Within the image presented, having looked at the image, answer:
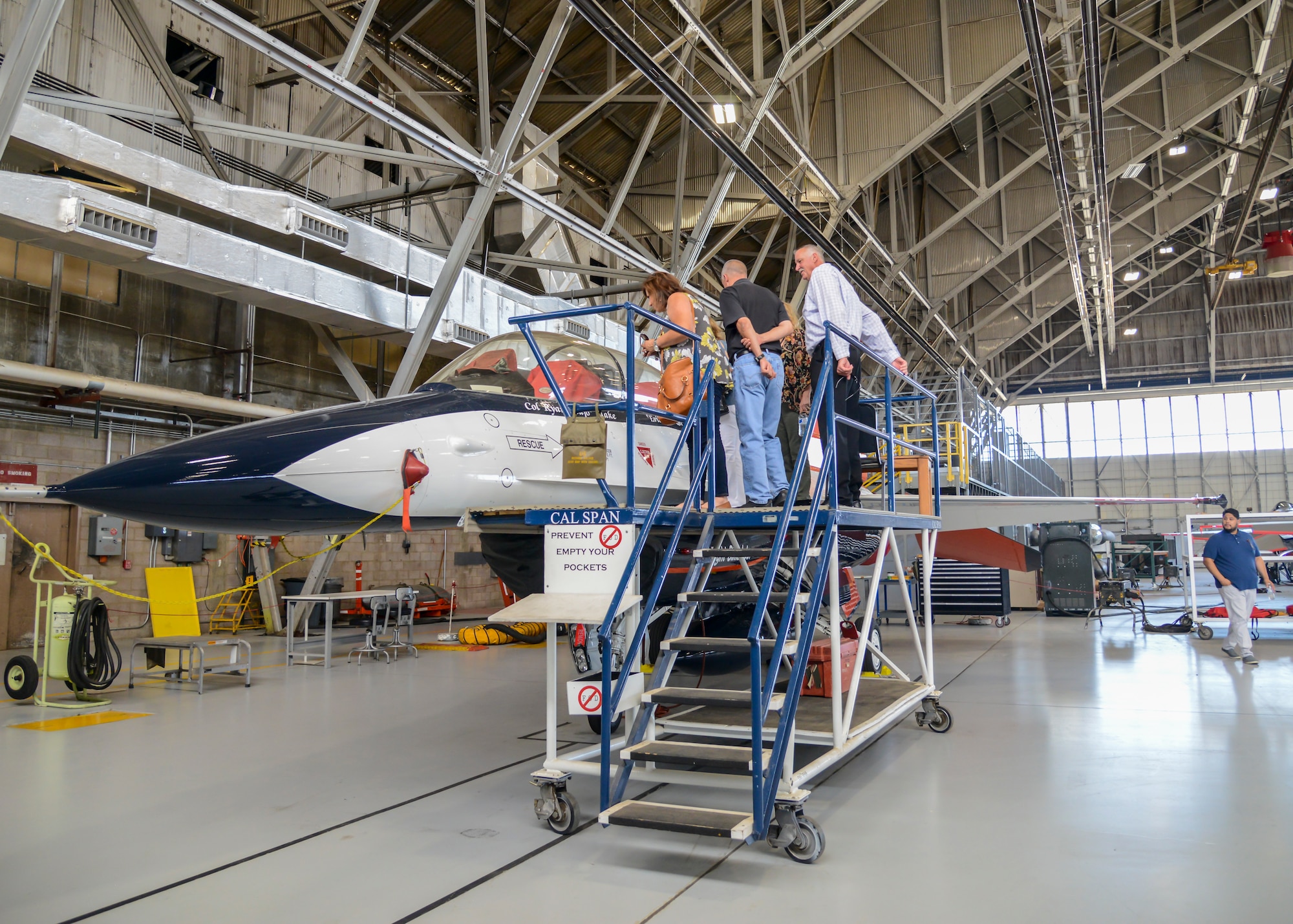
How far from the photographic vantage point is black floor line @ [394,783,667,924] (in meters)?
3.23

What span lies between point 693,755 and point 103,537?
12.5 metres

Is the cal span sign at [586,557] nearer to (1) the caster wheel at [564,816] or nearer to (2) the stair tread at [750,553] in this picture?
(2) the stair tread at [750,553]

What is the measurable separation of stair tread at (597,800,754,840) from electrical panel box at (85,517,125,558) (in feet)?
39.8

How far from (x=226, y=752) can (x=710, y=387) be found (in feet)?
13.9

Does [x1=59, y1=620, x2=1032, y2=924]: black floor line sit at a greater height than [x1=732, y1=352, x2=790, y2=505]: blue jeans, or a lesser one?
lesser

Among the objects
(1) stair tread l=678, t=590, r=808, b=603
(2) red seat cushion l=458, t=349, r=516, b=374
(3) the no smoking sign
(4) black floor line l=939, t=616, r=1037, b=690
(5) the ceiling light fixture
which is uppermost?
(5) the ceiling light fixture

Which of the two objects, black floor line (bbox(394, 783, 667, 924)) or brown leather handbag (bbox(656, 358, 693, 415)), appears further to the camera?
brown leather handbag (bbox(656, 358, 693, 415))

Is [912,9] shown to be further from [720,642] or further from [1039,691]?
[720,642]

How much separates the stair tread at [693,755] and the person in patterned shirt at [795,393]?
7.81ft

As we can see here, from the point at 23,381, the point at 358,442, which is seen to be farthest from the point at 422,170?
the point at 358,442

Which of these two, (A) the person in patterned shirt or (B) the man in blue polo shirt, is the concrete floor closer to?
(A) the person in patterned shirt

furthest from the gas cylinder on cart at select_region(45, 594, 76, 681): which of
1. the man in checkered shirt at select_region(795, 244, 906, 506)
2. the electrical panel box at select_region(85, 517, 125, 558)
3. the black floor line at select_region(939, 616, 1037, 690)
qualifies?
the black floor line at select_region(939, 616, 1037, 690)

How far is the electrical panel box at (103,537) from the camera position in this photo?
13062 mm

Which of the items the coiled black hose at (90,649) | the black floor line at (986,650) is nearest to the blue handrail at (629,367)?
the black floor line at (986,650)
